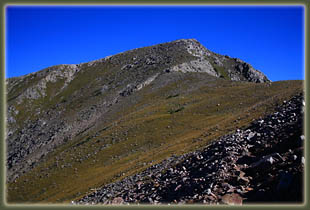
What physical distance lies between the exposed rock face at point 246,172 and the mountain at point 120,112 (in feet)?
42.6

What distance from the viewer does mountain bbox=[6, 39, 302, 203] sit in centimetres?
4703

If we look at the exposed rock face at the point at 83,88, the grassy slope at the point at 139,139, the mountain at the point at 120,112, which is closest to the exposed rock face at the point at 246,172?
the mountain at the point at 120,112

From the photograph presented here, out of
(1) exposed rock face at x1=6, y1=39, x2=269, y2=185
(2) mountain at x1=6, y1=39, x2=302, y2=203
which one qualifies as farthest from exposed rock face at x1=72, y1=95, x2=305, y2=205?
(1) exposed rock face at x1=6, y1=39, x2=269, y2=185

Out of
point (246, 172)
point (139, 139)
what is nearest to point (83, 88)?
point (139, 139)

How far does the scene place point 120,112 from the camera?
92938 millimetres

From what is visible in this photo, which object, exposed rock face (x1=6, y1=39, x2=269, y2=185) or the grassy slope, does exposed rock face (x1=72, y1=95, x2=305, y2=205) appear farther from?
exposed rock face (x1=6, y1=39, x2=269, y2=185)

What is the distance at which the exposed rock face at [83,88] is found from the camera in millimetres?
103875

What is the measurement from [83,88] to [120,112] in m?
65.3

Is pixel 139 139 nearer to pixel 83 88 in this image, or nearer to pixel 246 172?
pixel 246 172

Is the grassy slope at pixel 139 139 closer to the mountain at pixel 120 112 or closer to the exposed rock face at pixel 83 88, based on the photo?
the mountain at pixel 120 112

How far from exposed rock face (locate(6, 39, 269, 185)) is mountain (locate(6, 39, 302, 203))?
66cm

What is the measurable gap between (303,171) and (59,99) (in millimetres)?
155139

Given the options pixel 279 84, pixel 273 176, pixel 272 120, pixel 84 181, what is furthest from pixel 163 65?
pixel 273 176

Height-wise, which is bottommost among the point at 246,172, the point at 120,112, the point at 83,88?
the point at 246,172
